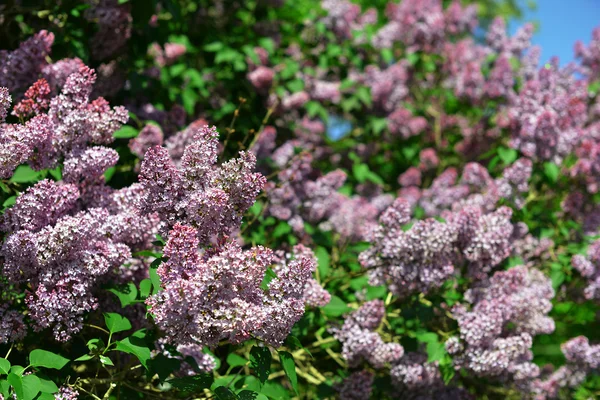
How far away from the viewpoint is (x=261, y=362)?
8.32ft

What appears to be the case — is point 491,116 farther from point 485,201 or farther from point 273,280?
point 273,280

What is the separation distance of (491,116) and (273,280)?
14.9 ft

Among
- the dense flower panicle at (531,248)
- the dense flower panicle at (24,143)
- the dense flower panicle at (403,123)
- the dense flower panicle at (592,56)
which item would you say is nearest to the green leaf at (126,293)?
the dense flower panicle at (24,143)

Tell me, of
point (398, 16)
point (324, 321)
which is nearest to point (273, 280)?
point (324, 321)

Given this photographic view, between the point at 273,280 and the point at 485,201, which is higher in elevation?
the point at 485,201

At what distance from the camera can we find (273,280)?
96.7 inches

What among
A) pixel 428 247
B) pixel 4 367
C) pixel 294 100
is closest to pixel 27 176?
pixel 4 367

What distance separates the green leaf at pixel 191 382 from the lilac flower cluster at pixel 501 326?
1.48 m

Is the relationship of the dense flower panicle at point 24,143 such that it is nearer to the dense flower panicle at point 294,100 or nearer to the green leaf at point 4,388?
the green leaf at point 4,388

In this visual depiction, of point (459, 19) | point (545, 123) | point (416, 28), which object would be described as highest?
point (459, 19)

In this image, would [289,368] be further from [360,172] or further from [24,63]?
[360,172]

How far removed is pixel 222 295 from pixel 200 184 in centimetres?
49

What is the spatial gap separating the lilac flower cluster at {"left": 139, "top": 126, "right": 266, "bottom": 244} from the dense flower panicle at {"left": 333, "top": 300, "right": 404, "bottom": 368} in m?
1.35

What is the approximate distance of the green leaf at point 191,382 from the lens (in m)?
2.59
